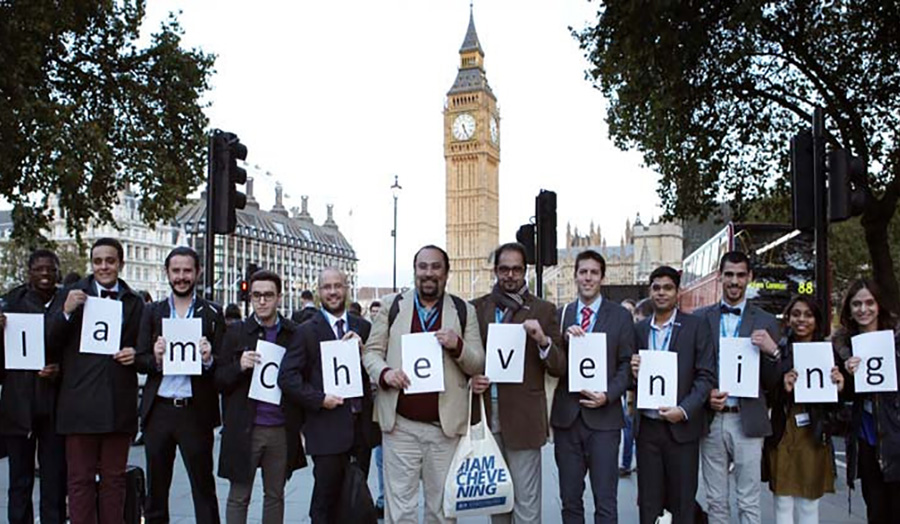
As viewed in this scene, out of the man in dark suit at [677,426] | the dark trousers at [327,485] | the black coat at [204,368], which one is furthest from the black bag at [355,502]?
the man in dark suit at [677,426]

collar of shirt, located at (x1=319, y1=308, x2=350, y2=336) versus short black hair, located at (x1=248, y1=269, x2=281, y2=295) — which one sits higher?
short black hair, located at (x1=248, y1=269, x2=281, y2=295)

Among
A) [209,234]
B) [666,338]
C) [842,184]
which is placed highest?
[842,184]

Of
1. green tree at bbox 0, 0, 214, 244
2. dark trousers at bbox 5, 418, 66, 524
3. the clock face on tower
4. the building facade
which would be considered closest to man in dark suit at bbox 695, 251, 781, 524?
dark trousers at bbox 5, 418, 66, 524

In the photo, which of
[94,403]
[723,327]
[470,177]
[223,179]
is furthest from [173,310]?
[470,177]

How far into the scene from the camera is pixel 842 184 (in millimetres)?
6508

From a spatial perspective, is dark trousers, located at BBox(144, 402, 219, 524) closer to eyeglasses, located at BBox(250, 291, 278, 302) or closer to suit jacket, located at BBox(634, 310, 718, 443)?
eyeglasses, located at BBox(250, 291, 278, 302)

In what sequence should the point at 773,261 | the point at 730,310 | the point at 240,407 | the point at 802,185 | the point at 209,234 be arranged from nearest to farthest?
the point at 240,407 < the point at 730,310 < the point at 802,185 < the point at 209,234 < the point at 773,261

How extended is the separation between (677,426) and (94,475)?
3.80 meters

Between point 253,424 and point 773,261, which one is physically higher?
point 773,261

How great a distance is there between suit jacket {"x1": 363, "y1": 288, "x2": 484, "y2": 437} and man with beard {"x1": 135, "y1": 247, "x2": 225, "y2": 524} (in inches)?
45.4

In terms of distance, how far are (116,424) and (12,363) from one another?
889 mm

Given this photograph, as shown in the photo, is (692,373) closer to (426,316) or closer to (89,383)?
(426,316)

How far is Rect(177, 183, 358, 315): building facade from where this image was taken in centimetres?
10300

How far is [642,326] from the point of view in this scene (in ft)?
17.6
